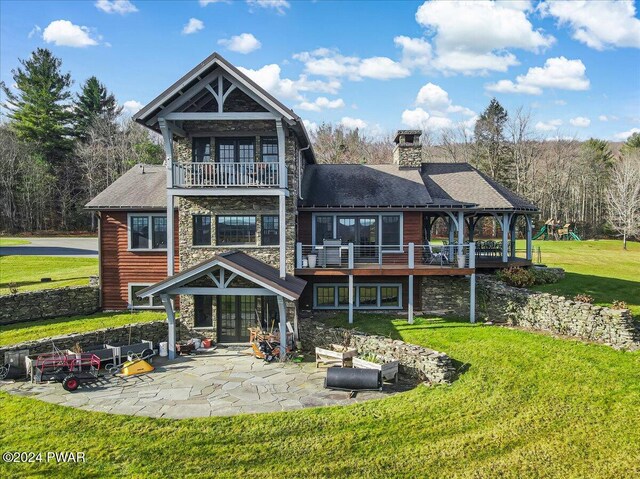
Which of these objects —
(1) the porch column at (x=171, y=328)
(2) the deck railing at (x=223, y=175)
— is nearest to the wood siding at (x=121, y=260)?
(2) the deck railing at (x=223, y=175)

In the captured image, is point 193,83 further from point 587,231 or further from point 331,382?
point 587,231

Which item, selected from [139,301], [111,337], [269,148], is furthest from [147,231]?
[269,148]

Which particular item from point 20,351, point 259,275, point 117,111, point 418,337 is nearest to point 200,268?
point 259,275

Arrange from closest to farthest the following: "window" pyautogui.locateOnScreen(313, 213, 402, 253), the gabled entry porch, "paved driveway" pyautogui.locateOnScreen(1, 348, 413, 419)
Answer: "paved driveway" pyautogui.locateOnScreen(1, 348, 413, 419)
the gabled entry porch
"window" pyautogui.locateOnScreen(313, 213, 402, 253)

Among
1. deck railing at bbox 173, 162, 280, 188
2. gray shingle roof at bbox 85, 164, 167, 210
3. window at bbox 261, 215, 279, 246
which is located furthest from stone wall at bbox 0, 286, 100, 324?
window at bbox 261, 215, 279, 246

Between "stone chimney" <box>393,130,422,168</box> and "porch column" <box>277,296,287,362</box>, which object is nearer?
"porch column" <box>277,296,287,362</box>

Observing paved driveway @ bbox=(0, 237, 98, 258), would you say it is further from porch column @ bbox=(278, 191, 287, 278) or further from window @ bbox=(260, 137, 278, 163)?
porch column @ bbox=(278, 191, 287, 278)

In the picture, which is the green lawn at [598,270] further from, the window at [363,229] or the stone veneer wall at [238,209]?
the stone veneer wall at [238,209]
